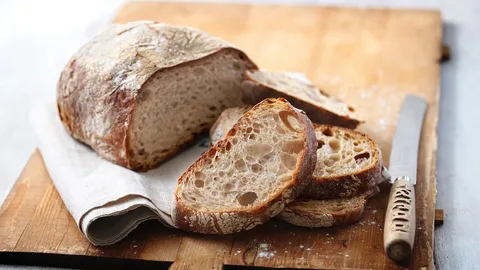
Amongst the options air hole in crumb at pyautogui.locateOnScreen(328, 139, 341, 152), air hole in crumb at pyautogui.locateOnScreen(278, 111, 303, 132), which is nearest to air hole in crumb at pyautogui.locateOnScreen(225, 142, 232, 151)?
air hole in crumb at pyautogui.locateOnScreen(278, 111, 303, 132)

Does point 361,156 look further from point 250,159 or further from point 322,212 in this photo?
point 250,159

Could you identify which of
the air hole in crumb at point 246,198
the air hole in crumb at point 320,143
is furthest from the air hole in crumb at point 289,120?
the air hole in crumb at point 246,198

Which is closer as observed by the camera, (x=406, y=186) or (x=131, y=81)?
(x=406, y=186)

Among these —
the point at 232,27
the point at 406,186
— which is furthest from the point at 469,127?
the point at 232,27

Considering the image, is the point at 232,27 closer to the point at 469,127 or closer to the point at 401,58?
the point at 401,58

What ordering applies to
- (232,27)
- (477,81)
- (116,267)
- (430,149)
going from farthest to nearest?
(232,27), (477,81), (430,149), (116,267)

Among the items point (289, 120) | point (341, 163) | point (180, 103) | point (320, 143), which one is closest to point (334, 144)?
point (320, 143)

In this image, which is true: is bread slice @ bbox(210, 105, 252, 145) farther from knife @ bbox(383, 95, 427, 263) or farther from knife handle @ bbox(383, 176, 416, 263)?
knife handle @ bbox(383, 176, 416, 263)
